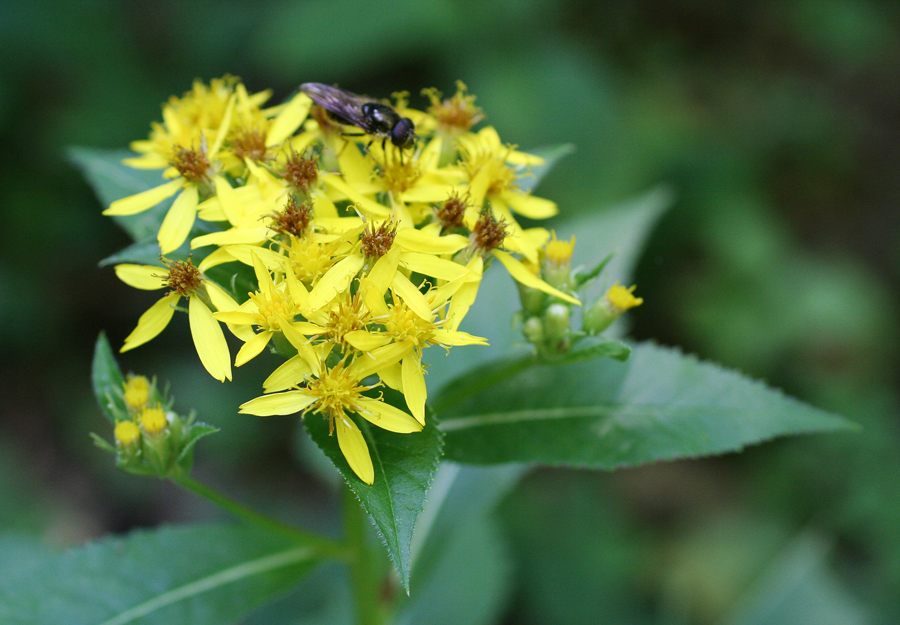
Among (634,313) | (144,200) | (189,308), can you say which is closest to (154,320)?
(189,308)

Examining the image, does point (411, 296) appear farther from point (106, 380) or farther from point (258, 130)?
point (106, 380)

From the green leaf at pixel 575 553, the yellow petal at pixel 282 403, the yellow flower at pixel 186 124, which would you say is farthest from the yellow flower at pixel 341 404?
the green leaf at pixel 575 553

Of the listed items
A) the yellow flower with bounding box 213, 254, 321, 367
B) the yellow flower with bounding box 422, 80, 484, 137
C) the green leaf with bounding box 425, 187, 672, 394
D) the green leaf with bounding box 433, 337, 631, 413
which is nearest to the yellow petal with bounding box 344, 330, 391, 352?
the yellow flower with bounding box 213, 254, 321, 367

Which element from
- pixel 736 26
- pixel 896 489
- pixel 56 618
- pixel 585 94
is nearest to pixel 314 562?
pixel 56 618

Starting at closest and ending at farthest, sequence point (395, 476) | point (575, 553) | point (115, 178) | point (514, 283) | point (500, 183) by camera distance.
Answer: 1. point (395, 476)
2. point (500, 183)
3. point (115, 178)
4. point (514, 283)
5. point (575, 553)

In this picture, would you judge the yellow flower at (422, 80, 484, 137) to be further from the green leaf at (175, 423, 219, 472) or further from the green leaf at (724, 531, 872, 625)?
the green leaf at (724, 531, 872, 625)

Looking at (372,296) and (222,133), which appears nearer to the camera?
(372,296)

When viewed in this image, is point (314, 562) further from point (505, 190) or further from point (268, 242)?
point (505, 190)
